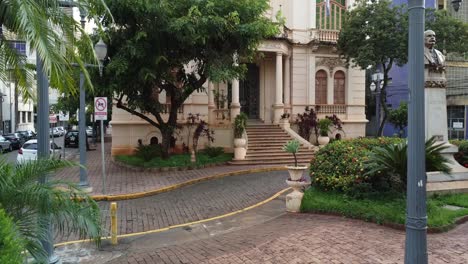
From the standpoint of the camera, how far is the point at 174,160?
17469 mm

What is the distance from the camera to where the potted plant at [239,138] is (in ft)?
61.5

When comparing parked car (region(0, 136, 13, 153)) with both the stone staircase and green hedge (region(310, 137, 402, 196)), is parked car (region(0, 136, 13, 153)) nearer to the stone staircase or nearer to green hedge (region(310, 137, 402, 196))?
the stone staircase

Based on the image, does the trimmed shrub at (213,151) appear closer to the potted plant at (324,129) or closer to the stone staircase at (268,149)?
the stone staircase at (268,149)

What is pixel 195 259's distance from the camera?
632cm

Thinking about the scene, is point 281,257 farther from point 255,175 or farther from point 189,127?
point 189,127

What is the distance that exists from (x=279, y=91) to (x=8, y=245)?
2026 centimetres

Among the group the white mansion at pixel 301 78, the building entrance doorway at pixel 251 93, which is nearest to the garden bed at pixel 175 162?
the white mansion at pixel 301 78

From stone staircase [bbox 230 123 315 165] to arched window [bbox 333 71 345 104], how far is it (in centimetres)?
518

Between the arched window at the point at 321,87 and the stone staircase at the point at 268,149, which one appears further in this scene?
the arched window at the point at 321,87

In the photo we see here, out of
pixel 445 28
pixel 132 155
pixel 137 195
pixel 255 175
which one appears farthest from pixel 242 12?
pixel 445 28

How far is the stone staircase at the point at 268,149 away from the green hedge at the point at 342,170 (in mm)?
8447

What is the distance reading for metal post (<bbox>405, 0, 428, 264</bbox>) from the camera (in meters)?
4.25

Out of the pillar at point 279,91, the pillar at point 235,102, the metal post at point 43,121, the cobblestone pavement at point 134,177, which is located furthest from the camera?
the pillar at point 279,91

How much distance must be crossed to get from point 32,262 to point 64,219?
631mm
